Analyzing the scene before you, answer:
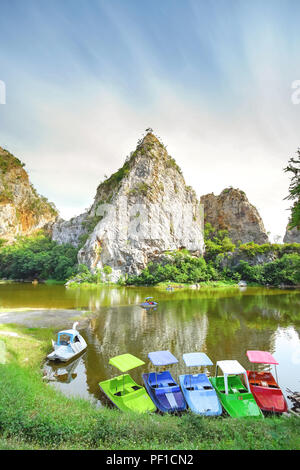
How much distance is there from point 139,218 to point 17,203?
53778 millimetres

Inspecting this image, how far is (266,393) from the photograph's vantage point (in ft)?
30.4

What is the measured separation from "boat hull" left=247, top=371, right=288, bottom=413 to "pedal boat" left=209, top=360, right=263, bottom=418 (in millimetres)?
328

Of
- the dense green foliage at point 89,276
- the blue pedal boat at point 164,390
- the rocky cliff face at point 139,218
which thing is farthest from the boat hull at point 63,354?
the rocky cliff face at point 139,218

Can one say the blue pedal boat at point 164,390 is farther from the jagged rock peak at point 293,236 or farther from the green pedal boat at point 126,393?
the jagged rock peak at point 293,236

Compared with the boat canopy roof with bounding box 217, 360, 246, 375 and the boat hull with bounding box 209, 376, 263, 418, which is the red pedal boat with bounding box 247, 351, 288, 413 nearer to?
the boat hull with bounding box 209, 376, 263, 418

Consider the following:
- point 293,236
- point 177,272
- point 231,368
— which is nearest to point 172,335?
point 231,368

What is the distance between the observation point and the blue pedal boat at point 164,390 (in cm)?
847

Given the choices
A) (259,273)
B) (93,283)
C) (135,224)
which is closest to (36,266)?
(93,283)

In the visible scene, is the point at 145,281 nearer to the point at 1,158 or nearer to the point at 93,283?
the point at 93,283

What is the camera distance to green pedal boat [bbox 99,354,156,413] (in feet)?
27.3

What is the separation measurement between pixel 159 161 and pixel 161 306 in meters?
54.9

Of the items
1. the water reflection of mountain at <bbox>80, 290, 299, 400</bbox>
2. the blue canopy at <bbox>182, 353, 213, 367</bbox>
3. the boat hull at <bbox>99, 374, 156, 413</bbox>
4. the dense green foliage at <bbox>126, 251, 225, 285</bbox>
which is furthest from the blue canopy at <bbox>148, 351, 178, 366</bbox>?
the dense green foliage at <bbox>126, 251, 225, 285</bbox>

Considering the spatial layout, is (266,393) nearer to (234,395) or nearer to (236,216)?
(234,395)

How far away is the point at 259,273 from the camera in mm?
A: 59906
